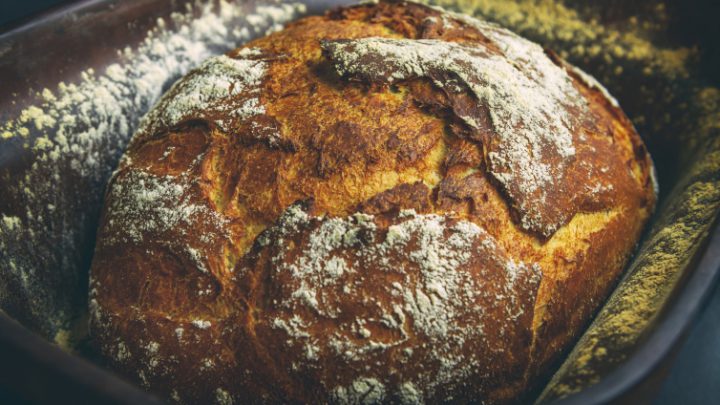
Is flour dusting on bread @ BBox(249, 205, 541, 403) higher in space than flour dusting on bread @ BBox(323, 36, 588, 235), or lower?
lower

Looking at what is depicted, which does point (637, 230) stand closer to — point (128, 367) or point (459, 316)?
A: point (459, 316)

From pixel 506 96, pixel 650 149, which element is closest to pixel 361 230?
pixel 506 96

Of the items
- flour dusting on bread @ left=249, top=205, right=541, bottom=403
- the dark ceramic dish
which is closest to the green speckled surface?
the dark ceramic dish

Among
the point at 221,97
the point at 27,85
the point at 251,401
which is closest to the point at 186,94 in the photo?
the point at 221,97

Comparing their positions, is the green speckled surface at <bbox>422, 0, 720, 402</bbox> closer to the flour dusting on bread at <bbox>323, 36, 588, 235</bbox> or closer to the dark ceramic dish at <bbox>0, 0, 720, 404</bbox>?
the dark ceramic dish at <bbox>0, 0, 720, 404</bbox>

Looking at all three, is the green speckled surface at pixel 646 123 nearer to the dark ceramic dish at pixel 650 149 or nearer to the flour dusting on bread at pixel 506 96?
the dark ceramic dish at pixel 650 149

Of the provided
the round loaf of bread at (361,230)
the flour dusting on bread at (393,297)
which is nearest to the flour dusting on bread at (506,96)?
the round loaf of bread at (361,230)

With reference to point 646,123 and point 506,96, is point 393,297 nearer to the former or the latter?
point 506,96
